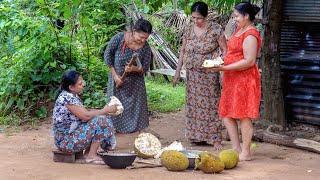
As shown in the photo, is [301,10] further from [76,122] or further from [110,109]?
[76,122]

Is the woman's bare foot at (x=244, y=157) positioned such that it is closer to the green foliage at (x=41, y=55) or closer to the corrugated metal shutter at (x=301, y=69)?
the corrugated metal shutter at (x=301, y=69)

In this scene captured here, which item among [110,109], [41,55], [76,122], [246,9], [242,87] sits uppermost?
[246,9]

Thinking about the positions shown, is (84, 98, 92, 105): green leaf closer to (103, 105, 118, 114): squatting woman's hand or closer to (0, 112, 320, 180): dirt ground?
(0, 112, 320, 180): dirt ground

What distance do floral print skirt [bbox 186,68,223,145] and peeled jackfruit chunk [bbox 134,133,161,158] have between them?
2.72 feet

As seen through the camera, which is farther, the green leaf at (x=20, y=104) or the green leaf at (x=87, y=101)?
the green leaf at (x=87, y=101)

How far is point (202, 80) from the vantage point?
6707 mm

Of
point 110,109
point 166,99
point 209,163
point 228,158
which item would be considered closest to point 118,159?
point 110,109

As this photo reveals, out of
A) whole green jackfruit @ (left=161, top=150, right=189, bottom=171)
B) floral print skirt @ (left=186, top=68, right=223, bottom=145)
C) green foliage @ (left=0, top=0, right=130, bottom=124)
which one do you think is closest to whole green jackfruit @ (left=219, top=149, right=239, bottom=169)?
whole green jackfruit @ (left=161, top=150, right=189, bottom=171)

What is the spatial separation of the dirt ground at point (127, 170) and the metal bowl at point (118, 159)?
0.05 meters

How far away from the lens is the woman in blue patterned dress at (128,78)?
22.2 ft

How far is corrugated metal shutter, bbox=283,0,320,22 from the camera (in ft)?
24.6

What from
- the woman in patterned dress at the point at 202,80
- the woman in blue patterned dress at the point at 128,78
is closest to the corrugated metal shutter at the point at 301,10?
the woman in patterned dress at the point at 202,80

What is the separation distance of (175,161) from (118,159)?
515 mm

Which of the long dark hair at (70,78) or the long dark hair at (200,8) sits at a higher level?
the long dark hair at (200,8)
